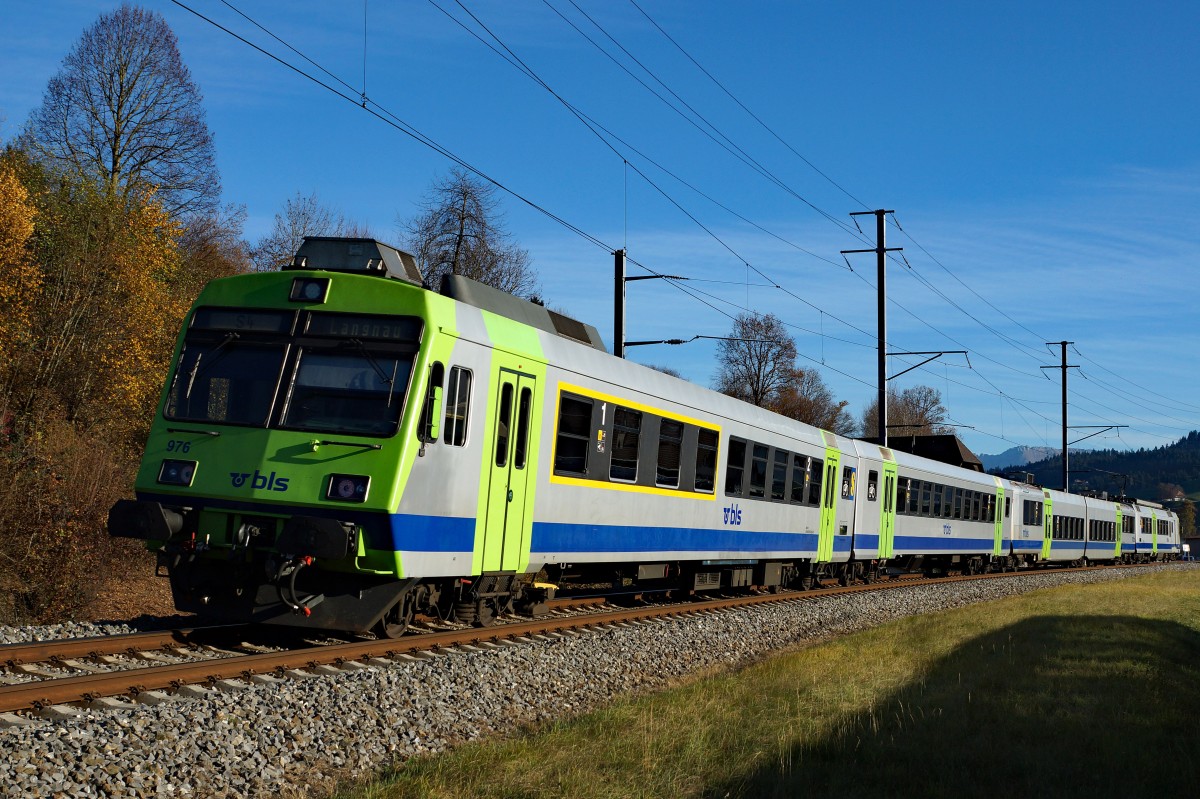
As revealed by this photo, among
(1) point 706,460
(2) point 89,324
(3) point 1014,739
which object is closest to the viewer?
(3) point 1014,739

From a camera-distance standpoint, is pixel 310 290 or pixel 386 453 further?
pixel 310 290

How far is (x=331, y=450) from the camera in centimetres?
915

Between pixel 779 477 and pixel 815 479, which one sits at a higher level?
pixel 815 479

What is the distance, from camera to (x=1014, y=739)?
8047mm

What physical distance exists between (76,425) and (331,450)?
56.9 feet

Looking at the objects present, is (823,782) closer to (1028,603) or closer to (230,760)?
(230,760)

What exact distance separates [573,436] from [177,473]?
13.5 ft

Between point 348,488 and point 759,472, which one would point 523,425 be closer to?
point 348,488

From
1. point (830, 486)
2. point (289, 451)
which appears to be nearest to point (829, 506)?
point (830, 486)

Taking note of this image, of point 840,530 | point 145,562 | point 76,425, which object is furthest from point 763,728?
point 76,425

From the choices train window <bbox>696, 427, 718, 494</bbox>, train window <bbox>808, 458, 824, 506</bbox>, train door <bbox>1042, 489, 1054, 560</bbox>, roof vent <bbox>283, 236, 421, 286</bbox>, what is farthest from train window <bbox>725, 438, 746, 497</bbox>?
train door <bbox>1042, 489, 1054, 560</bbox>

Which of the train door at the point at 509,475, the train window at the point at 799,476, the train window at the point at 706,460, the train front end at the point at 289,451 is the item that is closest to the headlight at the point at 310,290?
the train front end at the point at 289,451

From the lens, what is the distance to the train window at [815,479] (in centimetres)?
1977

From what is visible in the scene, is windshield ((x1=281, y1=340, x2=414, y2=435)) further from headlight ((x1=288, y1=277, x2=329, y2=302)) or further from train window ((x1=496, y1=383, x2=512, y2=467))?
train window ((x1=496, y1=383, x2=512, y2=467))
